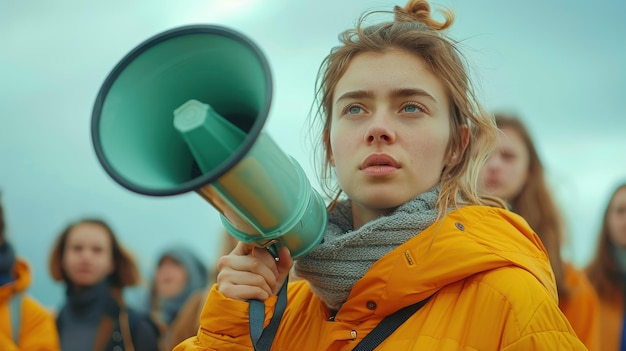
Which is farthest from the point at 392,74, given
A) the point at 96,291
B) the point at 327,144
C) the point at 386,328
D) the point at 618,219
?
the point at 96,291

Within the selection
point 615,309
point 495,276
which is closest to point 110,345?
point 615,309

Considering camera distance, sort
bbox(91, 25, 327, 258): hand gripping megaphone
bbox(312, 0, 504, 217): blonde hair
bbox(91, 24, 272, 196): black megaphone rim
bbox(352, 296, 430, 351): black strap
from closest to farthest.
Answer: bbox(91, 24, 272, 196): black megaphone rim < bbox(91, 25, 327, 258): hand gripping megaphone < bbox(352, 296, 430, 351): black strap < bbox(312, 0, 504, 217): blonde hair

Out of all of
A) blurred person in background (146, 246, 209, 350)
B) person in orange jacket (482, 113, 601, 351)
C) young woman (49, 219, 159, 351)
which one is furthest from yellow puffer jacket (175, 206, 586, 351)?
blurred person in background (146, 246, 209, 350)

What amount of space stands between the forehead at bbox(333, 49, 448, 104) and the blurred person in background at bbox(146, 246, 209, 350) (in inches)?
→ 205

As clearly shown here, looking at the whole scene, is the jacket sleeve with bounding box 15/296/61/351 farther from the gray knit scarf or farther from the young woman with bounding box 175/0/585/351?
the gray knit scarf

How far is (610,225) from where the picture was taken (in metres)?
4.78

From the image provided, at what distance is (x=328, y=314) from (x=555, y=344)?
616mm

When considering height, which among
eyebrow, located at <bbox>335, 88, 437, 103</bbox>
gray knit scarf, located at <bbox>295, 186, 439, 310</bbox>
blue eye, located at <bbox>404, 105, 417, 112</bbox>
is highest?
eyebrow, located at <bbox>335, 88, 437, 103</bbox>

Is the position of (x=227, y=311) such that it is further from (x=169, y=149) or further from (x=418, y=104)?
(x=418, y=104)

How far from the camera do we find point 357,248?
188 centimetres

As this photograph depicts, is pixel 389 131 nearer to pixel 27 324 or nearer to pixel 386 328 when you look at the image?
pixel 386 328

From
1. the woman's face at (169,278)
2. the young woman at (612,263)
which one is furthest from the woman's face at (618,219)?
the woman's face at (169,278)

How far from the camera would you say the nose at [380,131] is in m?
1.90

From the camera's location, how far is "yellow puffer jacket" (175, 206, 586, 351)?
1.67 m
